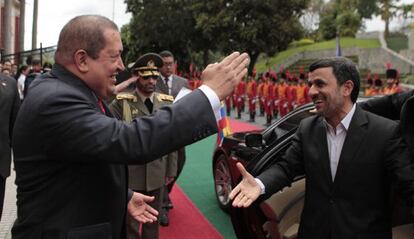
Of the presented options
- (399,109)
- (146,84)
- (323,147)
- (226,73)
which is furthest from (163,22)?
(226,73)

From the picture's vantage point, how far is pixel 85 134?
162 cm

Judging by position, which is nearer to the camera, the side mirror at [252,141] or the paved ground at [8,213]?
the side mirror at [252,141]

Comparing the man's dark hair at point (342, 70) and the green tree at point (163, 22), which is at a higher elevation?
the green tree at point (163, 22)

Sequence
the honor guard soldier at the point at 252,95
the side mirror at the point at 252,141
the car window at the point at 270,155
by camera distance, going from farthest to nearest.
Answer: the honor guard soldier at the point at 252,95
the side mirror at the point at 252,141
the car window at the point at 270,155

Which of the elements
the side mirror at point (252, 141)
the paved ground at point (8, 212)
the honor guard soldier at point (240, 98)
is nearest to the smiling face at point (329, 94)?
the side mirror at point (252, 141)

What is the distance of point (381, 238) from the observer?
94.7 inches

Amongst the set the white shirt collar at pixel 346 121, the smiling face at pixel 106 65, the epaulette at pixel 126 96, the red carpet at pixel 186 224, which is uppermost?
the smiling face at pixel 106 65

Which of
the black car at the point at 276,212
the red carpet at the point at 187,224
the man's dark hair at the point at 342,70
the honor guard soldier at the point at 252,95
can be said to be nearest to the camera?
the man's dark hair at the point at 342,70

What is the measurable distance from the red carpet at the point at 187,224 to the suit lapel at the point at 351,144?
2.70 meters

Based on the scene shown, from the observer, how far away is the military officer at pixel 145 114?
412 cm

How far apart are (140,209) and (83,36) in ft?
3.23

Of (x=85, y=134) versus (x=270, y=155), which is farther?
(x=270, y=155)

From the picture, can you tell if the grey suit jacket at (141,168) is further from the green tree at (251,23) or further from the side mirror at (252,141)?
the green tree at (251,23)

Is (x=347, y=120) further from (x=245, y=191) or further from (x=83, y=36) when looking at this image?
(x=83, y=36)
